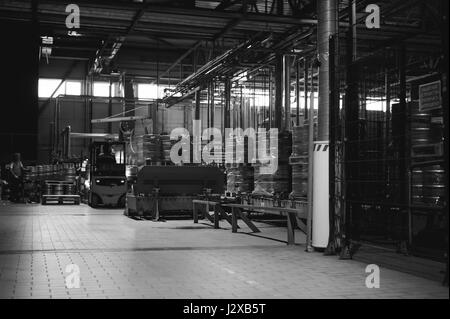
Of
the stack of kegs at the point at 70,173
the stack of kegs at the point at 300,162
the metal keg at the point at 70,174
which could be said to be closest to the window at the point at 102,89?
the stack of kegs at the point at 70,173

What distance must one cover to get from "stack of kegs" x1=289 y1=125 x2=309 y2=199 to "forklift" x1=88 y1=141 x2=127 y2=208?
12363 millimetres

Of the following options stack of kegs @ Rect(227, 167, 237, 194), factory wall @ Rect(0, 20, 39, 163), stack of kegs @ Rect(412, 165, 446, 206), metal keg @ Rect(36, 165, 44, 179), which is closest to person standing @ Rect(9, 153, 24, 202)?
metal keg @ Rect(36, 165, 44, 179)

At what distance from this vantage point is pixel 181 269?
7.51 m

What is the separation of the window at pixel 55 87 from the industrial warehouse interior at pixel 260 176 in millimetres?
6929

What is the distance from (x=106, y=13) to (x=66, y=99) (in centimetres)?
2031

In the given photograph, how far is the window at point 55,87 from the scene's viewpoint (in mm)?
33281

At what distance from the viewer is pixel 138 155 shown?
19.0 meters

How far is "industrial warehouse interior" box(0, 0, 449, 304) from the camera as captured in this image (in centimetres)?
680

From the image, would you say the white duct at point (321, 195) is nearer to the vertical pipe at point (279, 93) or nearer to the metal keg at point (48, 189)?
the vertical pipe at point (279, 93)

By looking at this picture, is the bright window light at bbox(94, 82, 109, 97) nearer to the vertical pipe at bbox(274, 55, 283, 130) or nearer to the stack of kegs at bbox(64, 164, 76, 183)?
the stack of kegs at bbox(64, 164, 76, 183)
